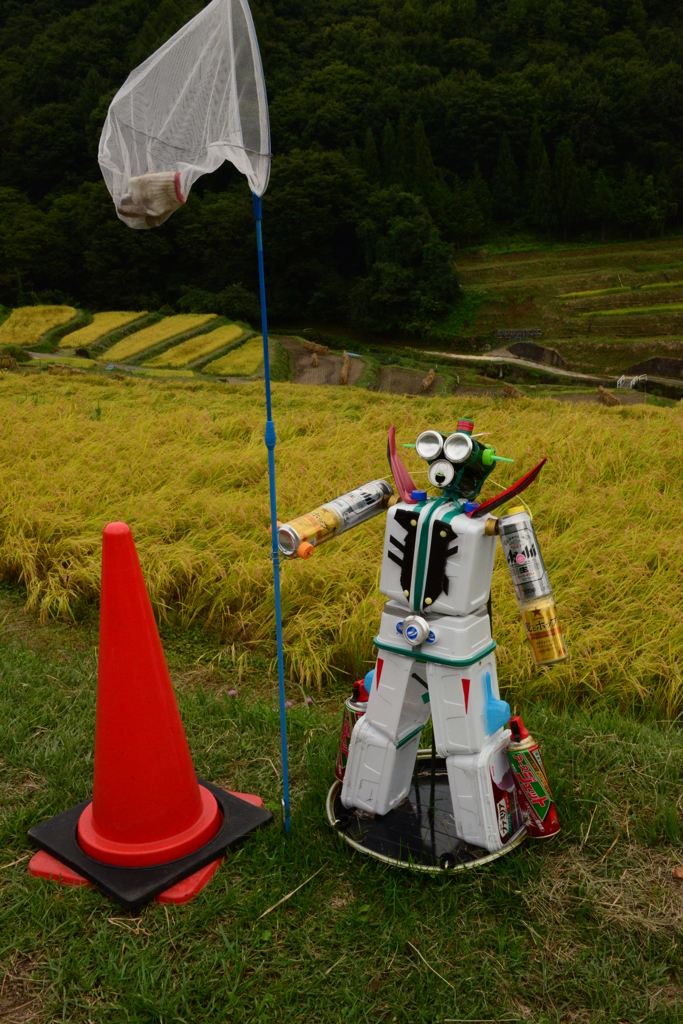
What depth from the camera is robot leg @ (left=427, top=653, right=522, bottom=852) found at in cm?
222

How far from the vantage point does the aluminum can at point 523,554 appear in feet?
7.14

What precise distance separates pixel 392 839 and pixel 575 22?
58898mm

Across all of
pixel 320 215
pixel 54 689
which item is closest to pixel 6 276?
pixel 320 215

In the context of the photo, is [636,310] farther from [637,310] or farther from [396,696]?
[396,696]

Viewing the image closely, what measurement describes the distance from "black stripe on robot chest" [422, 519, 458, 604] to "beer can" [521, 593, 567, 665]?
10.0 inches

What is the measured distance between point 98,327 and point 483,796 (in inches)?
1220

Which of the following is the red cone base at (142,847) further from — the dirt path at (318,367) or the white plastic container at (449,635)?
the dirt path at (318,367)

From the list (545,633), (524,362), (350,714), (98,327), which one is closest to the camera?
(545,633)

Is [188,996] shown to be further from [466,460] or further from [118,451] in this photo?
[118,451]

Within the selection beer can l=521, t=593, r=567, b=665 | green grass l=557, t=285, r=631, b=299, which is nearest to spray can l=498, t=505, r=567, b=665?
beer can l=521, t=593, r=567, b=665

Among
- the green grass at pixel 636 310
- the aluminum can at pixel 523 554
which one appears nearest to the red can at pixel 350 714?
the aluminum can at pixel 523 554

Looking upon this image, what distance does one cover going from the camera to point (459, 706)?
2227mm

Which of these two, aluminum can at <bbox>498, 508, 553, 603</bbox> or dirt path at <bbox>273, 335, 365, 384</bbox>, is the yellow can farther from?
dirt path at <bbox>273, 335, 365, 384</bbox>

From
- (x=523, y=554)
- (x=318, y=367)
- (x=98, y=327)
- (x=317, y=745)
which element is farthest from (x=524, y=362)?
(x=523, y=554)
